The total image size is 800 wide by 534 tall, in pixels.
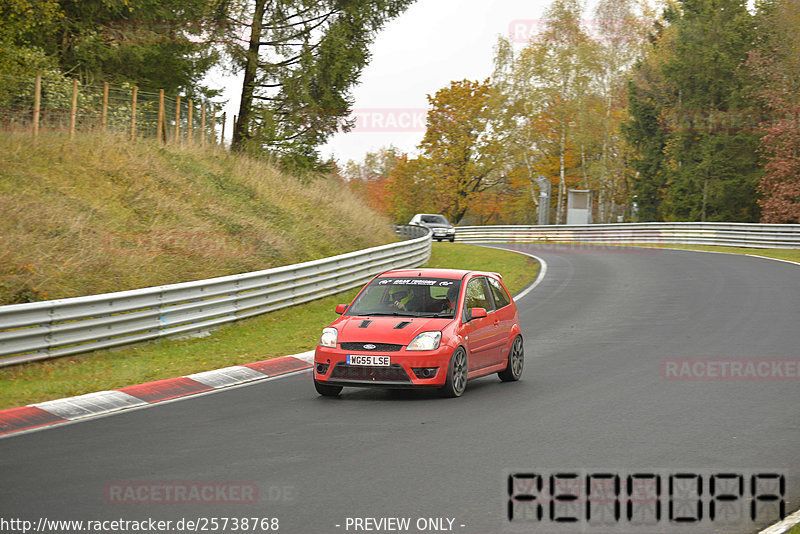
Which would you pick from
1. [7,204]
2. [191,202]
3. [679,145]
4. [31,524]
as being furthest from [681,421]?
[679,145]

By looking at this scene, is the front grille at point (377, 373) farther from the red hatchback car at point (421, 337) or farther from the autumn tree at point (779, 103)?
the autumn tree at point (779, 103)

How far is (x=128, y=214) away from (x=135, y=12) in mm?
15226

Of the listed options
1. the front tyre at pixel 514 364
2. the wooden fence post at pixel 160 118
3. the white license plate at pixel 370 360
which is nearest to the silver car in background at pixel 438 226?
the wooden fence post at pixel 160 118

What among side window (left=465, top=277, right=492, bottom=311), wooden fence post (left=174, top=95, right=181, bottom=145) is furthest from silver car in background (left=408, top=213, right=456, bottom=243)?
side window (left=465, top=277, right=492, bottom=311)

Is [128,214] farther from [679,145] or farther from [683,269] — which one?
[679,145]

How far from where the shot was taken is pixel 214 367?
13586 mm

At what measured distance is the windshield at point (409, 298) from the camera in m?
11.8

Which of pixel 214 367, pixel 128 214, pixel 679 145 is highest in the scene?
pixel 679 145

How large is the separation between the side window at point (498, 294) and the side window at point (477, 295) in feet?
0.80

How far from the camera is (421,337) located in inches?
435

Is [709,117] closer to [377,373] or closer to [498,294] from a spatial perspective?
[498,294]

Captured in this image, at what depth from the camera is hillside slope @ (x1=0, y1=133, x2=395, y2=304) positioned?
17.0 meters

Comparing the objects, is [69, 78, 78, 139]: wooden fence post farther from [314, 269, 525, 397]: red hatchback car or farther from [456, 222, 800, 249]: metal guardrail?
[456, 222, 800, 249]: metal guardrail

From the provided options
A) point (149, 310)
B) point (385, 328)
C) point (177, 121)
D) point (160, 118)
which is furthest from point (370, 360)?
point (177, 121)
